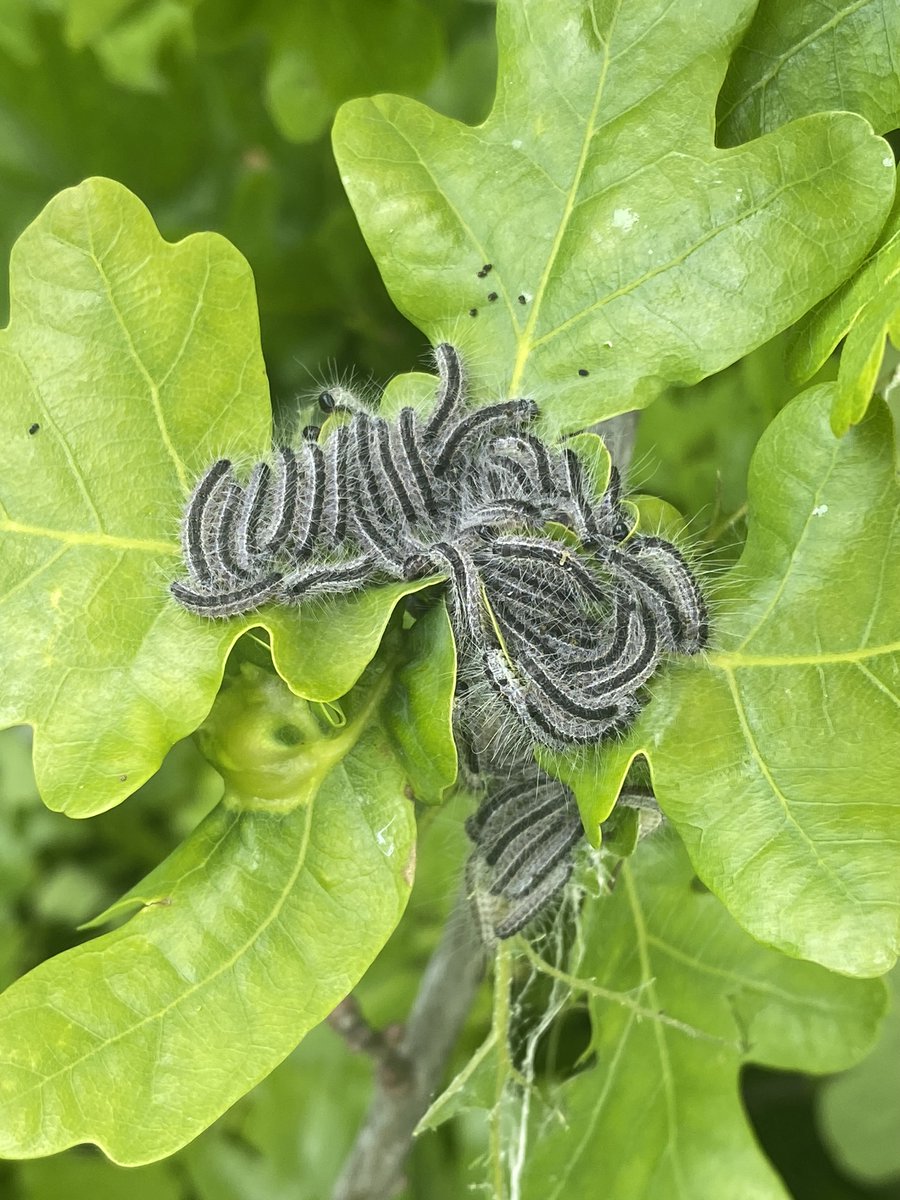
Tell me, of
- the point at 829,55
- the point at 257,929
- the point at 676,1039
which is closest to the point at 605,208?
the point at 829,55

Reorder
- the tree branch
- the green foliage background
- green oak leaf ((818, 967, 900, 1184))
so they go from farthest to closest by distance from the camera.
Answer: green oak leaf ((818, 967, 900, 1184)) → the tree branch → the green foliage background

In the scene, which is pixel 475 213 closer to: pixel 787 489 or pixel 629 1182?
pixel 787 489

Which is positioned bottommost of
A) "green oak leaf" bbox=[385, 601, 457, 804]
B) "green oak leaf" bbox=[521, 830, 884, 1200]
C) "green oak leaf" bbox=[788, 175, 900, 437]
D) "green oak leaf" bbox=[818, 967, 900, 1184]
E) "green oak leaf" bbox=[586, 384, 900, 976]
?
"green oak leaf" bbox=[818, 967, 900, 1184]

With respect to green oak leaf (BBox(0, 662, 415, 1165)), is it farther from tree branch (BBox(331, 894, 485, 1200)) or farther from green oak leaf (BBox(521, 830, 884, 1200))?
tree branch (BBox(331, 894, 485, 1200))

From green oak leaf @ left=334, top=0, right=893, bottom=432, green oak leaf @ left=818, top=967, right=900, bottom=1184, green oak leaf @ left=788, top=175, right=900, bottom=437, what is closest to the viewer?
green oak leaf @ left=788, top=175, right=900, bottom=437

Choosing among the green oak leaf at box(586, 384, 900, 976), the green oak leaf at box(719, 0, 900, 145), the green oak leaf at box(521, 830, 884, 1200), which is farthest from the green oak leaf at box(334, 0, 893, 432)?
the green oak leaf at box(521, 830, 884, 1200)

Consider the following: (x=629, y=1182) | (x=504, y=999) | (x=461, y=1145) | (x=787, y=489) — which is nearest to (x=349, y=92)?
(x=787, y=489)

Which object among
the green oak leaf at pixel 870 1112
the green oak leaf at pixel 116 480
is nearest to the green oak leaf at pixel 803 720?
the green oak leaf at pixel 116 480

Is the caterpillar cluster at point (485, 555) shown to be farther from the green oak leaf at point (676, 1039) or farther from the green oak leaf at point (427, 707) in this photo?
the green oak leaf at point (676, 1039)
